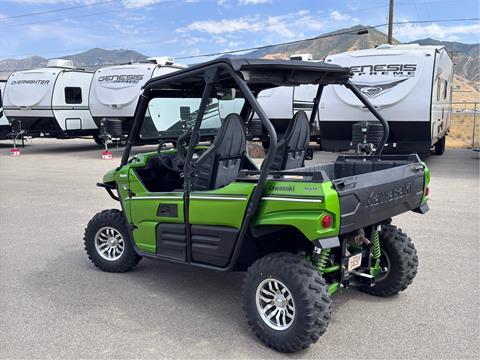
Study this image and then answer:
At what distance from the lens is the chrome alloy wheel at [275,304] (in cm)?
346

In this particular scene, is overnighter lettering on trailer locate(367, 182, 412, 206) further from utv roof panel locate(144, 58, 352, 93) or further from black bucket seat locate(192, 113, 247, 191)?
black bucket seat locate(192, 113, 247, 191)

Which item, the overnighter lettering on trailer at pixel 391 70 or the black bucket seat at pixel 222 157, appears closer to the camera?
the black bucket seat at pixel 222 157

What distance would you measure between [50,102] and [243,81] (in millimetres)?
16607

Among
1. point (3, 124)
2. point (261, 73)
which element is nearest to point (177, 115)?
point (261, 73)

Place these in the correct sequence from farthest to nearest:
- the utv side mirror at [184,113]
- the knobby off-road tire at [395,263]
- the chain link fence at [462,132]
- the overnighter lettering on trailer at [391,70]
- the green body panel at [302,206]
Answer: the chain link fence at [462,132] < the overnighter lettering on trailer at [391,70] < the utv side mirror at [184,113] < the knobby off-road tire at [395,263] < the green body panel at [302,206]

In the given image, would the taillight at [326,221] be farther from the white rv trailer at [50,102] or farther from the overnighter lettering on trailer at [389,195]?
the white rv trailer at [50,102]

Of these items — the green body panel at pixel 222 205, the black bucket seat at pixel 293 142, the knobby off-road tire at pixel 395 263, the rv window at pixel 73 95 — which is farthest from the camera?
the rv window at pixel 73 95

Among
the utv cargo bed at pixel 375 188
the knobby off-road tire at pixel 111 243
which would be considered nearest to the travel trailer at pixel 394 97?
the utv cargo bed at pixel 375 188

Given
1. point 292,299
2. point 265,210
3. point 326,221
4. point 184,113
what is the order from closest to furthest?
1. point 326,221
2. point 292,299
3. point 265,210
4. point 184,113

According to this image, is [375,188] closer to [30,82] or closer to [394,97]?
[394,97]

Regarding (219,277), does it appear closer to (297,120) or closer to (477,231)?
(297,120)

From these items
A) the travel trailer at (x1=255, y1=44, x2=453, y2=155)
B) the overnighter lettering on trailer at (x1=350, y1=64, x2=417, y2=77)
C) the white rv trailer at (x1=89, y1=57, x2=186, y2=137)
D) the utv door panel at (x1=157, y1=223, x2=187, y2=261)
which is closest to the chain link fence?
the travel trailer at (x1=255, y1=44, x2=453, y2=155)

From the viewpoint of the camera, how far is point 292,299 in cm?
335

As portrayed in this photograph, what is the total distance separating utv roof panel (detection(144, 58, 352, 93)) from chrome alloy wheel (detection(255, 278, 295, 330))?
1453mm
